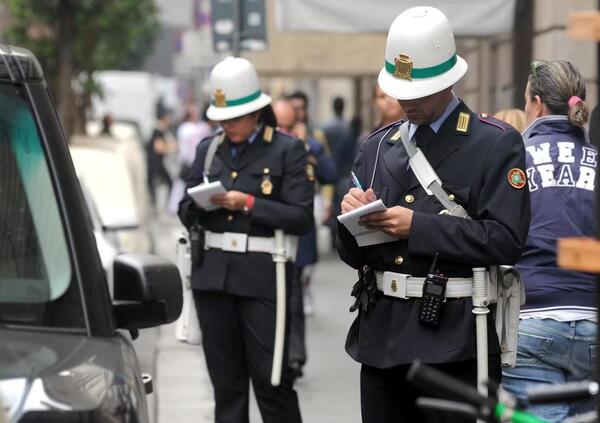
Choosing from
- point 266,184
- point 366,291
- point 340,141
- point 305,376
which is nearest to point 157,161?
point 340,141

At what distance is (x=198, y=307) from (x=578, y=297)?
2077 millimetres

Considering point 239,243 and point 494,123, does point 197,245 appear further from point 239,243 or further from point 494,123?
point 494,123

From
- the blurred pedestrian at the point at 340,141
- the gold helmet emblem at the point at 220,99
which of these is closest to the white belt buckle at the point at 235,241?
the gold helmet emblem at the point at 220,99

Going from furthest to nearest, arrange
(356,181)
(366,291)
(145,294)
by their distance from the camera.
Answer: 1. (356,181)
2. (366,291)
3. (145,294)

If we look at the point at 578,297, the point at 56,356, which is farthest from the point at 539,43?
the point at 56,356

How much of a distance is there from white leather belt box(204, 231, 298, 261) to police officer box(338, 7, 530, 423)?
5.85ft

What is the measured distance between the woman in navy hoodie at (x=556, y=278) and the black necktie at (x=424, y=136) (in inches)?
25.6

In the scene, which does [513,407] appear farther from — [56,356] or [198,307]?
[198,307]

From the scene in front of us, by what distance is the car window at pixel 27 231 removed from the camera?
11.6 feet

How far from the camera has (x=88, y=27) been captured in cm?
1878

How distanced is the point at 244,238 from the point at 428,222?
2096mm

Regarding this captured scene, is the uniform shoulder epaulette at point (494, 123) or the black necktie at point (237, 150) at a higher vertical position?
the uniform shoulder epaulette at point (494, 123)

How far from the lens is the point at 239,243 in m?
5.95

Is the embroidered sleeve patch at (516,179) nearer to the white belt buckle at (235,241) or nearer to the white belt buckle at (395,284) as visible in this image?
the white belt buckle at (395,284)
